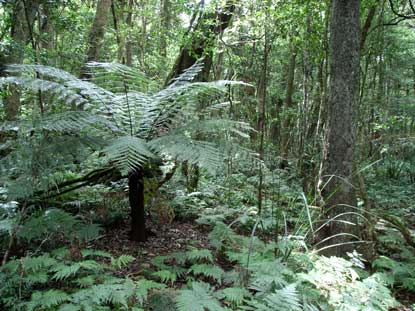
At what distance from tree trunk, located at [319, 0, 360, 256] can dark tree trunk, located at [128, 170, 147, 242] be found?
1.77 metres

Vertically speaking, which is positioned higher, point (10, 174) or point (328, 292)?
point (10, 174)

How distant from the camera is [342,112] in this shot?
324 centimetres

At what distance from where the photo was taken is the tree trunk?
3.21 m

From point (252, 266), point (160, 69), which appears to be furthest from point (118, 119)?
point (160, 69)

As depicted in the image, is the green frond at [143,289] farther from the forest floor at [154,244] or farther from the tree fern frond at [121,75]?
the tree fern frond at [121,75]

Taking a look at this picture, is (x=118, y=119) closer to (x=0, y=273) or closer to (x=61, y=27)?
(x=0, y=273)

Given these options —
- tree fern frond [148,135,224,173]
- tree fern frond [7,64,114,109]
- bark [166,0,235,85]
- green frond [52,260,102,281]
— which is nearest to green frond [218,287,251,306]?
tree fern frond [148,135,224,173]

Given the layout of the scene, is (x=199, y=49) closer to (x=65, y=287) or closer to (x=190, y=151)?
(x=190, y=151)

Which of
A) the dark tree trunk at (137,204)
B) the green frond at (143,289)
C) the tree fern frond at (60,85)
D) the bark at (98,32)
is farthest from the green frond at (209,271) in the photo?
the bark at (98,32)

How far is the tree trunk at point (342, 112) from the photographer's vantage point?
126 inches

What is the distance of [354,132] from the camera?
326cm

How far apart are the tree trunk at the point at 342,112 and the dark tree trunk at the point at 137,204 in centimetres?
177

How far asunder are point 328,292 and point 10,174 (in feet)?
10.6

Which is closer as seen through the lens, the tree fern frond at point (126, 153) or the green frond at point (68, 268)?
the green frond at point (68, 268)
